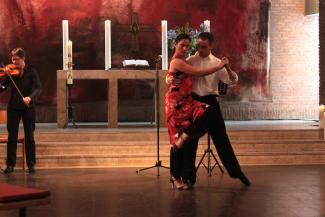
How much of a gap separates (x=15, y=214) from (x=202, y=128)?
7.80 feet

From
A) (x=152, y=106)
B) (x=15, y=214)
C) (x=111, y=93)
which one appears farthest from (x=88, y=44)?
(x=15, y=214)

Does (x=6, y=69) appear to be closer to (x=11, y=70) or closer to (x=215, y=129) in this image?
(x=11, y=70)

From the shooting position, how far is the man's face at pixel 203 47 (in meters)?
7.52

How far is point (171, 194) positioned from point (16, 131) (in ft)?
9.44

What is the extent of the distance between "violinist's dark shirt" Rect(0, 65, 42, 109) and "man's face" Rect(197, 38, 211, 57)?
8.25ft

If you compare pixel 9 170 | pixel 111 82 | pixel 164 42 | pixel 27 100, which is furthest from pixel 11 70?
pixel 164 42

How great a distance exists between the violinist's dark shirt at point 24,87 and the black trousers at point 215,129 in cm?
251

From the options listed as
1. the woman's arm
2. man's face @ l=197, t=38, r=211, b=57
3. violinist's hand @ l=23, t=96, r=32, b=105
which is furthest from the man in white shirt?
violinist's hand @ l=23, t=96, r=32, b=105

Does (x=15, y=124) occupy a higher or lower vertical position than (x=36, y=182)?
higher

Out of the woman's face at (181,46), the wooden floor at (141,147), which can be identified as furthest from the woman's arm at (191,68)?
the wooden floor at (141,147)

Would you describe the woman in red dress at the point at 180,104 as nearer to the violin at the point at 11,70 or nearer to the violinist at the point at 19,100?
the violinist at the point at 19,100

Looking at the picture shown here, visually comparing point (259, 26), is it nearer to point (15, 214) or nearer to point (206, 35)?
point (206, 35)

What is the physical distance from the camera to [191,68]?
7.32 meters

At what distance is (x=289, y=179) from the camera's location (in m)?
8.29
